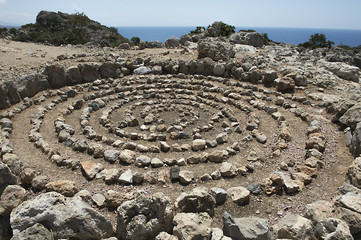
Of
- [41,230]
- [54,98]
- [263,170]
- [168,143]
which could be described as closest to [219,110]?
[168,143]

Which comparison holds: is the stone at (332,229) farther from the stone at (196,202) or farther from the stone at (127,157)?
the stone at (127,157)

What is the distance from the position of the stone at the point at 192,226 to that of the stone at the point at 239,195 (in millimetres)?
1829

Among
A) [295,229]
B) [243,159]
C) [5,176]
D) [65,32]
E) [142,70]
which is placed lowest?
[243,159]

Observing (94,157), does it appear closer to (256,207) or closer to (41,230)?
(41,230)

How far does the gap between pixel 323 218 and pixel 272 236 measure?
1.28m

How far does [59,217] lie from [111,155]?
4577 mm

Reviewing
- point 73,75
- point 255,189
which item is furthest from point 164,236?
point 73,75

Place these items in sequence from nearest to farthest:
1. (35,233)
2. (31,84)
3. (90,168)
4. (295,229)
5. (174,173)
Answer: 1. (35,233)
2. (295,229)
3. (174,173)
4. (90,168)
5. (31,84)

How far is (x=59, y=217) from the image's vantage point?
550 centimetres

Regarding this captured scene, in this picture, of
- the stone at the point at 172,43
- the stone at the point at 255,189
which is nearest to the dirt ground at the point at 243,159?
the stone at the point at 255,189

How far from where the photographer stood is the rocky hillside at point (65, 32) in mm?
45294

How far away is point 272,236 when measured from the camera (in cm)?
623

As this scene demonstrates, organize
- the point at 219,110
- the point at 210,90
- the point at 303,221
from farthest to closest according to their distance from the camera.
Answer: the point at 210,90
the point at 219,110
the point at 303,221

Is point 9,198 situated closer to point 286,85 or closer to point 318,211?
point 318,211
